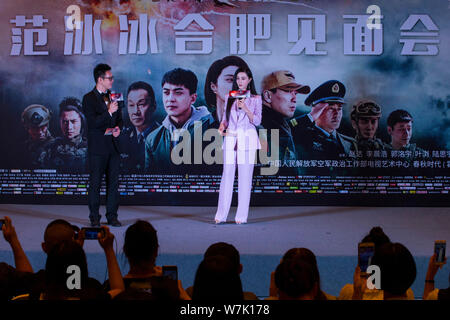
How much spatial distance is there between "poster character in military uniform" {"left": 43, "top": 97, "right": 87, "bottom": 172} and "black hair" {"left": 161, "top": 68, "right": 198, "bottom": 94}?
3.52ft

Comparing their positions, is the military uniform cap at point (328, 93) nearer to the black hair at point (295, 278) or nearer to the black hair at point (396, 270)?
the black hair at point (396, 270)

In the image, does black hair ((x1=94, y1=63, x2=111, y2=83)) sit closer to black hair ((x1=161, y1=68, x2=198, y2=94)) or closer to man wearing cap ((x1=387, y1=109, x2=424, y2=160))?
black hair ((x1=161, y1=68, x2=198, y2=94))

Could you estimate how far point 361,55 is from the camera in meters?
5.99

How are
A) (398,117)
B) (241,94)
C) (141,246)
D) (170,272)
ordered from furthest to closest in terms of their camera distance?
(398,117) < (241,94) < (141,246) < (170,272)

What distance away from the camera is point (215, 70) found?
6.05 m

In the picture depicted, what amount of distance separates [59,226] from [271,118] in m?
4.06

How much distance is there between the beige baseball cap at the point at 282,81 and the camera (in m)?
6.03

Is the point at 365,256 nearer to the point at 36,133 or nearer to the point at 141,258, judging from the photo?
the point at 141,258

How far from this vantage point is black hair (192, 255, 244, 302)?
5.04ft

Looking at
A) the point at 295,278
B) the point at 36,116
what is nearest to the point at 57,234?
the point at 295,278

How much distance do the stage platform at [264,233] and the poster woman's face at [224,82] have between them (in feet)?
4.23

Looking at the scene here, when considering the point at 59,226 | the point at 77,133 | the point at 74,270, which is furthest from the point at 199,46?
the point at 74,270

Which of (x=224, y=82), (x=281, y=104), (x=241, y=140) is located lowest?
(x=241, y=140)

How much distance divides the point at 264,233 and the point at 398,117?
251 centimetres
